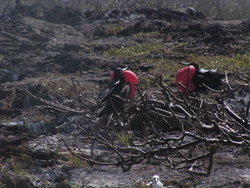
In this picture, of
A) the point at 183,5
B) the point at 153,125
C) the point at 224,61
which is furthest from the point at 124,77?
the point at 183,5

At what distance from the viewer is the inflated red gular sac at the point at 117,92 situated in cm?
538

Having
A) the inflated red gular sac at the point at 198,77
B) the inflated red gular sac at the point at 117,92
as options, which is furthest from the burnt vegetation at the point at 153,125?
the inflated red gular sac at the point at 198,77

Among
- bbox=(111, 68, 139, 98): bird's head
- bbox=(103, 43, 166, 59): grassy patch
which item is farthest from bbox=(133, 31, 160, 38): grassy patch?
bbox=(111, 68, 139, 98): bird's head

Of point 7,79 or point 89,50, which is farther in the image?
point 89,50

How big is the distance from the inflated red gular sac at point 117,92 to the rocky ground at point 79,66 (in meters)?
0.55

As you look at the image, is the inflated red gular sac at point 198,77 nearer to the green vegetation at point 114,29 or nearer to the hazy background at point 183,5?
the green vegetation at point 114,29

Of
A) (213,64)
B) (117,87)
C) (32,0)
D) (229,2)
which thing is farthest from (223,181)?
(32,0)

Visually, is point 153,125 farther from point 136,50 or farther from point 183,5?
point 183,5

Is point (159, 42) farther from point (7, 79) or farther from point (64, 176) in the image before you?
point (64, 176)

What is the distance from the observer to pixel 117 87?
5.72 metres

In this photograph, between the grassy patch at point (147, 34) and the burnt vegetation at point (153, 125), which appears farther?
the grassy patch at point (147, 34)

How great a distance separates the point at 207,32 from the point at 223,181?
9732 millimetres

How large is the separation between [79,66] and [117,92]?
477cm

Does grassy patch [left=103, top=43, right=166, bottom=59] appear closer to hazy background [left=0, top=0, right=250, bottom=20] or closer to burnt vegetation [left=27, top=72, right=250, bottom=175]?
burnt vegetation [left=27, top=72, right=250, bottom=175]
